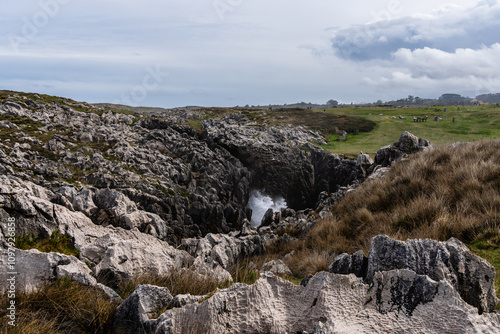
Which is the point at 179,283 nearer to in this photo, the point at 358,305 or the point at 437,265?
the point at 358,305

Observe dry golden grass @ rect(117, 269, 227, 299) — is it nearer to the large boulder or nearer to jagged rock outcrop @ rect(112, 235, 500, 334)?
jagged rock outcrop @ rect(112, 235, 500, 334)

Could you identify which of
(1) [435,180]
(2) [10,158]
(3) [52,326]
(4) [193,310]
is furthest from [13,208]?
(2) [10,158]

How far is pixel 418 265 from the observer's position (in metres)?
3.56

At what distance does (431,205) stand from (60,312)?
7191 millimetres

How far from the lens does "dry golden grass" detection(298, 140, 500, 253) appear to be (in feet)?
18.4

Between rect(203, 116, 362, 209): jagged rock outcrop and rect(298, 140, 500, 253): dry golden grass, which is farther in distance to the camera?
rect(203, 116, 362, 209): jagged rock outcrop

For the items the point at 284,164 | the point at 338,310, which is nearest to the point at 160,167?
the point at 284,164

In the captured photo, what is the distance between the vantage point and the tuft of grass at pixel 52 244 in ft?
20.0

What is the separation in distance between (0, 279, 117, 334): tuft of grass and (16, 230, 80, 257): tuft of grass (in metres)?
3.04

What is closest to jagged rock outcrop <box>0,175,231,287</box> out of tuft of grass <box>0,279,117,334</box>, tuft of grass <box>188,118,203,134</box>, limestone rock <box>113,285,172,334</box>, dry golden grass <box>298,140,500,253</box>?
tuft of grass <box>0,279,117,334</box>

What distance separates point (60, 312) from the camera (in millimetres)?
3262

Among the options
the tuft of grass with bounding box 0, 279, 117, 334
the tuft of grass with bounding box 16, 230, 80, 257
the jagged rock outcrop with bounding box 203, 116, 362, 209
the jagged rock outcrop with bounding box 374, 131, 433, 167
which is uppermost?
the jagged rock outcrop with bounding box 374, 131, 433, 167

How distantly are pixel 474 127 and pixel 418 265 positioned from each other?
158 feet

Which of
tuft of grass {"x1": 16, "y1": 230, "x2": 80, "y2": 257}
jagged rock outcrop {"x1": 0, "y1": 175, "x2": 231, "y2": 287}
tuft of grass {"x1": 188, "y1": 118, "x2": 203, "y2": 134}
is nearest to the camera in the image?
jagged rock outcrop {"x1": 0, "y1": 175, "x2": 231, "y2": 287}
